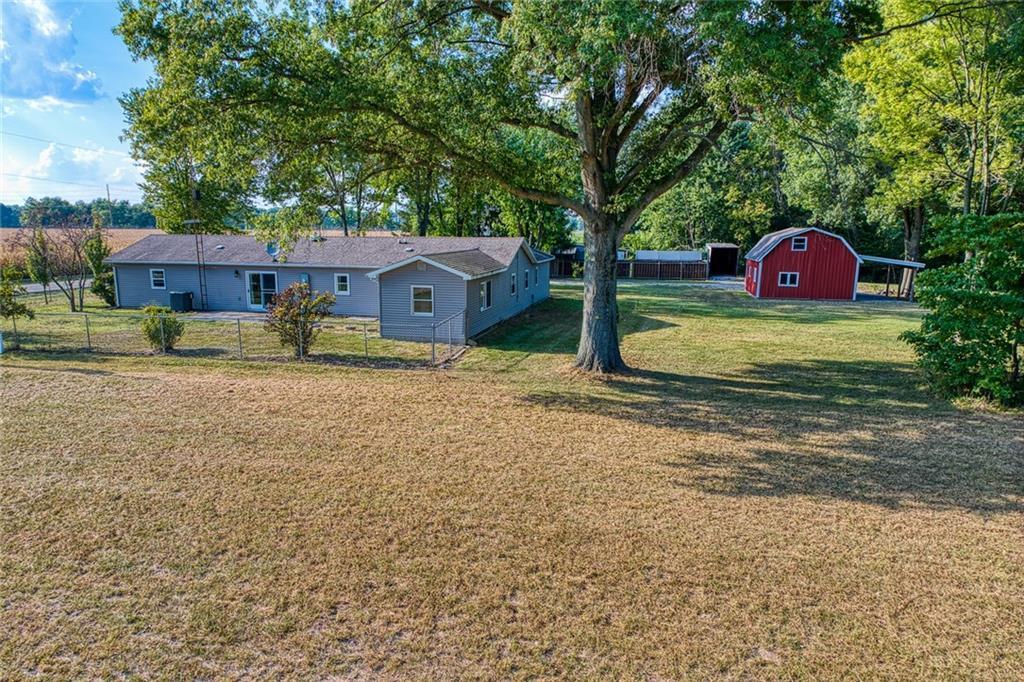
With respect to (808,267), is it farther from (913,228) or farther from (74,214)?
(74,214)

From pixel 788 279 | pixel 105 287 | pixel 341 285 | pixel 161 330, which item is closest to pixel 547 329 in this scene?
pixel 341 285

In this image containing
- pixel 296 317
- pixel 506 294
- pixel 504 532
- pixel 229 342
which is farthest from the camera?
pixel 506 294

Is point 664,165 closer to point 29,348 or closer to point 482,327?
point 482,327

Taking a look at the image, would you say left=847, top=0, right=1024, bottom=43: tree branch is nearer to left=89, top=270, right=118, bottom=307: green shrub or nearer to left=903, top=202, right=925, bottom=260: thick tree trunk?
left=903, top=202, right=925, bottom=260: thick tree trunk

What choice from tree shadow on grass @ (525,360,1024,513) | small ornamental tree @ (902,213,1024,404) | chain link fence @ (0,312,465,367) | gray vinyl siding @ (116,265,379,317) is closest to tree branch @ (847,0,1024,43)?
small ornamental tree @ (902,213,1024,404)

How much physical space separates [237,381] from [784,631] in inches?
507

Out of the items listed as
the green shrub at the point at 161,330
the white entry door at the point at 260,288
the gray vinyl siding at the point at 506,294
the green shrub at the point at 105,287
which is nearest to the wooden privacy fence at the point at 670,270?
the gray vinyl siding at the point at 506,294

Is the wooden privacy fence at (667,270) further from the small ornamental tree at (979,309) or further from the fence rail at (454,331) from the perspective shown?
the small ornamental tree at (979,309)

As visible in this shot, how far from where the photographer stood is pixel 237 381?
14227mm

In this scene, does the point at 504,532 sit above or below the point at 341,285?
below

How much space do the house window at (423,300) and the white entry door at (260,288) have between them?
970cm

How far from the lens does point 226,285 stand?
27.4 metres

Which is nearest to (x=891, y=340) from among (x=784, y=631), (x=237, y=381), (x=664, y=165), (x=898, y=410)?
(x=898, y=410)

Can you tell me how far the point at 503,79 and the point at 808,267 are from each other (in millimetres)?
26845
